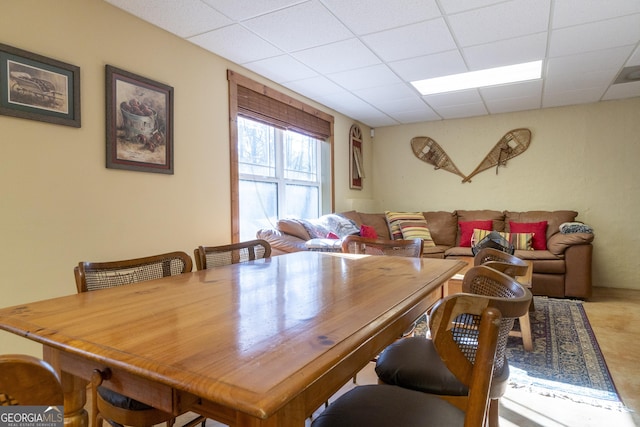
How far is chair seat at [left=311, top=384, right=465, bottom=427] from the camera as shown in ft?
2.93

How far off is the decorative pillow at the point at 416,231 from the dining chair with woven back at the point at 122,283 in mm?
3626

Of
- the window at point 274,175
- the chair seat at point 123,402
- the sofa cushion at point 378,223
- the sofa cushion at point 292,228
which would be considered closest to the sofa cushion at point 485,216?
the sofa cushion at point 378,223

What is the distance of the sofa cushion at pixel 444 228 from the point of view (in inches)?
192

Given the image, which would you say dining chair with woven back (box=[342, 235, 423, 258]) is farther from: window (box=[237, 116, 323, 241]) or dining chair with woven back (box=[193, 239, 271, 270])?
window (box=[237, 116, 323, 241])

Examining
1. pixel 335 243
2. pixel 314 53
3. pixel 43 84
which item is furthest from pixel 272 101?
pixel 43 84

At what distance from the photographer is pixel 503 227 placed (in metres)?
4.68

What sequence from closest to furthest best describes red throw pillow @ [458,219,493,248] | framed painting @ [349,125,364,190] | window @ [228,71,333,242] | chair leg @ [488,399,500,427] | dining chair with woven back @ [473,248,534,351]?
dining chair with woven back @ [473,248,534,351]
chair leg @ [488,399,500,427]
window @ [228,71,333,242]
red throw pillow @ [458,219,493,248]
framed painting @ [349,125,364,190]

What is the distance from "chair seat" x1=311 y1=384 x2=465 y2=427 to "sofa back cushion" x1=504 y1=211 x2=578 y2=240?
4102 millimetres

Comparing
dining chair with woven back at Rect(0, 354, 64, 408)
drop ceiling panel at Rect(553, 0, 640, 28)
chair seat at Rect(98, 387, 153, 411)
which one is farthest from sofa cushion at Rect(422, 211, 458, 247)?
dining chair with woven back at Rect(0, 354, 64, 408)

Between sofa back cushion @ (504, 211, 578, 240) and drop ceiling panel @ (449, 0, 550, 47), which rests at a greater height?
drop ceiling panel @ (449, 0, 550, 47)

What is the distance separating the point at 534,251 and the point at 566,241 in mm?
398

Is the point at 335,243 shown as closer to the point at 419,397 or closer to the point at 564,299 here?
the point at 419,397

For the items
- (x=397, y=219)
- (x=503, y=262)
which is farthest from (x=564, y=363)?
(x=397, y=219)

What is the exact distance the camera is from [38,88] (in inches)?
73.8
